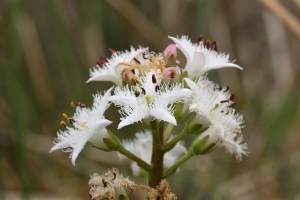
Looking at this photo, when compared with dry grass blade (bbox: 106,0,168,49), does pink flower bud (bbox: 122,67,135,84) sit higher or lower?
lower

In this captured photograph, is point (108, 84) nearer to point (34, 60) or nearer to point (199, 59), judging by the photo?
point (34, 60)

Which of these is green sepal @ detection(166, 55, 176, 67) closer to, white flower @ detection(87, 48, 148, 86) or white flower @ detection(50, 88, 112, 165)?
white flower @ detection(87, 48, 148, 86)

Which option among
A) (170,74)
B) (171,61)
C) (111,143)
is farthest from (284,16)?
(111,143)

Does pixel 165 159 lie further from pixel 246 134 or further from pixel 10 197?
pixel 246 134

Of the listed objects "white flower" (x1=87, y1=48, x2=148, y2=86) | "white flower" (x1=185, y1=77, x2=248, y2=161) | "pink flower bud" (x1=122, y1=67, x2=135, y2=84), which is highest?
"white flower" (x1=87, y1=48, x2=148, y2=86)

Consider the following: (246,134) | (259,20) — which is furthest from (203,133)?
(259,20)

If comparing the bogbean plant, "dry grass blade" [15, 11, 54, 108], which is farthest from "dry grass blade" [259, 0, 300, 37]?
"dry grass blade" [15, 11, 54, 108]

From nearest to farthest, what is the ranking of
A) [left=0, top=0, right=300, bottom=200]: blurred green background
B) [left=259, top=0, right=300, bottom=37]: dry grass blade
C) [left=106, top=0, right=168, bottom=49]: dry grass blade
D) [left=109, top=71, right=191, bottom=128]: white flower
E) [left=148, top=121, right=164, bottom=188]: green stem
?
[left=109, top=71, right=191, bottom=128]: white flower, [left=148, top=121, right=164, bottom=188]: green stem, [left=259, top=0, right=300, bottom=37]: dry grass blade, [left=0, top=0, right=300, bottom=200]: blurred green background, [left=106, top=0, right=168, bottom=49]: dry grass blade
